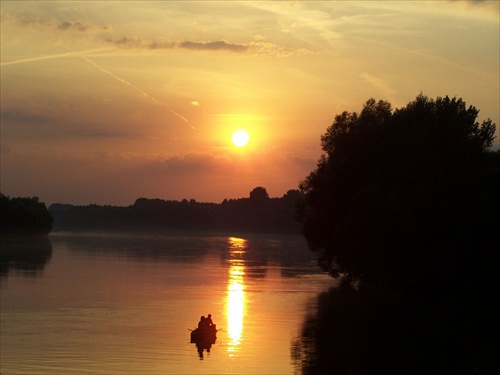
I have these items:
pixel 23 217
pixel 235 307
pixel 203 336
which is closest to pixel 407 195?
pixel 235 307

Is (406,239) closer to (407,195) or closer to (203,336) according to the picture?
(407,195)

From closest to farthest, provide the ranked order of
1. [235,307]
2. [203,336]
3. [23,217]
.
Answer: [203,336]
[235,307]
[23,217]

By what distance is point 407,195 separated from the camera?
5838cm

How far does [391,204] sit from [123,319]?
20476 mm

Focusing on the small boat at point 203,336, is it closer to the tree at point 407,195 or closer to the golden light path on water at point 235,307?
the golden light path on water at point 235,307

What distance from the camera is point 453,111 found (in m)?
63.7

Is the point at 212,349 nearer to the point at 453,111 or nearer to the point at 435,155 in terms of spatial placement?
the point at 435,155

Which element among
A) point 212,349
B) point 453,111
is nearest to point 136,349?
point 212,349

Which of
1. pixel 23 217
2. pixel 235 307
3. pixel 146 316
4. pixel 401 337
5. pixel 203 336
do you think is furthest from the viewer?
pixel 23 217

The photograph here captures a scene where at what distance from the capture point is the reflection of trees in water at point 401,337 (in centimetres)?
3372

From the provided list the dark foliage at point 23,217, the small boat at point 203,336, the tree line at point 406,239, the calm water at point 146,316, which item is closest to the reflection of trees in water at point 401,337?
the tree line at point 406,239

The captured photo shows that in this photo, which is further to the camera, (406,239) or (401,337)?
(406,239)

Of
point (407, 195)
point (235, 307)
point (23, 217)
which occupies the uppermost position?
point (23, 217)

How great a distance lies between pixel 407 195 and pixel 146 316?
811 inches
